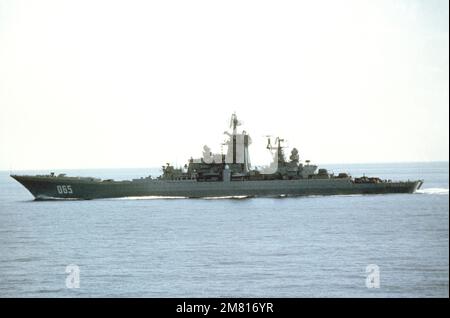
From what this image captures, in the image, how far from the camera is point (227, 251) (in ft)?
105

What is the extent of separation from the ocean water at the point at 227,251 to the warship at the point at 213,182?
939 cm

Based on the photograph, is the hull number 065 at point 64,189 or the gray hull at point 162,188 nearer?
the gray hull at point 162,188

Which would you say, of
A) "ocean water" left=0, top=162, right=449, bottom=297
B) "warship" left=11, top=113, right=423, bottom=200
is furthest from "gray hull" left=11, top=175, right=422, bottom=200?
"ocean water" left=0, top=162, right=449, bottom=297

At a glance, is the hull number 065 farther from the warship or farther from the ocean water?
the ocean water

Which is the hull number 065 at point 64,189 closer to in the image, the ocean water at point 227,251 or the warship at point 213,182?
the warship at point 213,182

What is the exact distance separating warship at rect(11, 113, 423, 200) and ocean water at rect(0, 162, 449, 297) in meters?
9.39

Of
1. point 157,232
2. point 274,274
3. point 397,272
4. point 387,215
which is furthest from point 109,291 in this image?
point 387,215

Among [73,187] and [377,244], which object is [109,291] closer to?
[377,244]

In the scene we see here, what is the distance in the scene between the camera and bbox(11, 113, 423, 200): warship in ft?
227

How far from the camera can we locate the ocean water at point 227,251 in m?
23.7

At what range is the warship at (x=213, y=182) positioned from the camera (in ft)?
227

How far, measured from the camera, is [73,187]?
69.5 meters

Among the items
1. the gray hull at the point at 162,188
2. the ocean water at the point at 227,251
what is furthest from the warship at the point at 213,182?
the ocean water at the point at 227,251

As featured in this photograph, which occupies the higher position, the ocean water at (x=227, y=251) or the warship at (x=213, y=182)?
the warship at (x=213, y=182)
